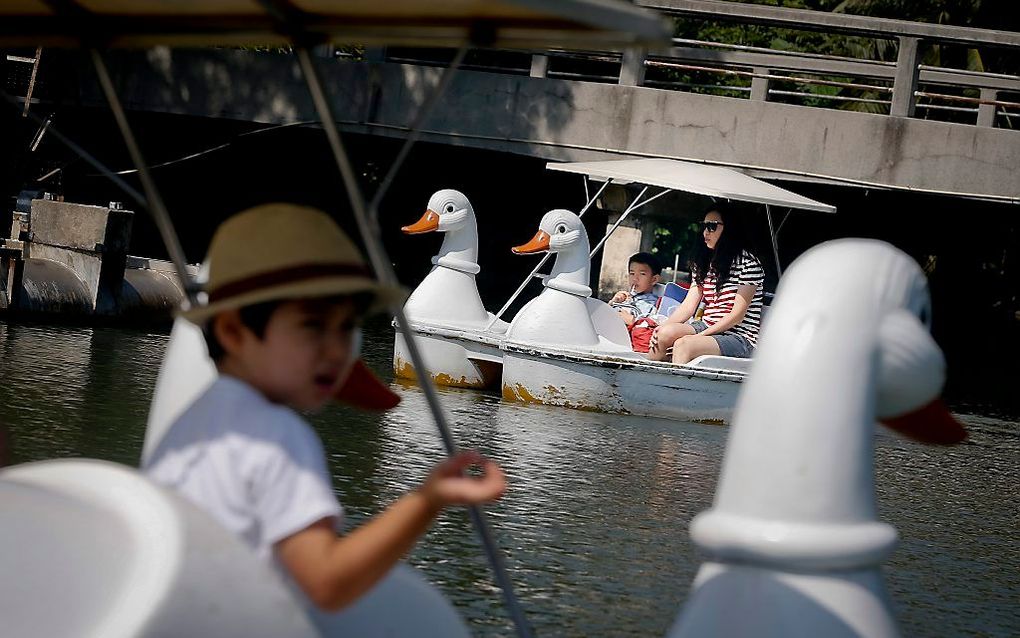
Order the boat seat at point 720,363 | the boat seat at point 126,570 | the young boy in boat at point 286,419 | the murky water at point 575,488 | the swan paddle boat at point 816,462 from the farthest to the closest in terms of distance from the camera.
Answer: the boat seat at point 720,363
the murky water at point 575,488
the swan paddle boat at point 816,462
the young boy in boat at point 286,419
the boat seat at point 126,570

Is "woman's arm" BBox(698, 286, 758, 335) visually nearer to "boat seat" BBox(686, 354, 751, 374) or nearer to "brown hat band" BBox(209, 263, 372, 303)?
"boat seat" BBox(686, 354, 751, 374)

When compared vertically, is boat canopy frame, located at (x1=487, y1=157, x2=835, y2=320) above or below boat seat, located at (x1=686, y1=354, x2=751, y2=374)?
above

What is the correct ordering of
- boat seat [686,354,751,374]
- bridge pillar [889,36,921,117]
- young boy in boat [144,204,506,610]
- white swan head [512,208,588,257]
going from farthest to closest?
bridge pillar [889,36,921,117]
white swan head [512,208,588,257]
boat seat [686,354,751,374]
young boy in boat [144,204,506,610]

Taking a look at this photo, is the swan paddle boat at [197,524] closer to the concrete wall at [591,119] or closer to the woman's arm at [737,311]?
the woman's arm at [737,311]

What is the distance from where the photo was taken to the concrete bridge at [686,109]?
15.7 metres

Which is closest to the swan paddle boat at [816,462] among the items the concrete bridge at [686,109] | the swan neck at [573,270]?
the swan neck at [573,270]

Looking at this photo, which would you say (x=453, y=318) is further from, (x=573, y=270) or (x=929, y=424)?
(x=929, y=424)

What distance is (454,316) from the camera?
12992 mm

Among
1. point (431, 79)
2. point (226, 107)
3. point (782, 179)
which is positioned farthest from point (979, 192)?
point (226, 107)

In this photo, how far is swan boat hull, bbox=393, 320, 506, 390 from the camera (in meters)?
12.7

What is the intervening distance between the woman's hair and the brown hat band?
9681 millimetres

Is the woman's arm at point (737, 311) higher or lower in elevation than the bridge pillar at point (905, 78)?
lower

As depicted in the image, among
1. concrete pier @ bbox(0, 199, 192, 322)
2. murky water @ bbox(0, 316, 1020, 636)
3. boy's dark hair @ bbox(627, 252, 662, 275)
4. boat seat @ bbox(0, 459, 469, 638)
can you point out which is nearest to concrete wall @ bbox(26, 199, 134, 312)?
concrete pier @ bbox(0, 199, 192, 322)

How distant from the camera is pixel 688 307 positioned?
12.4 meters
